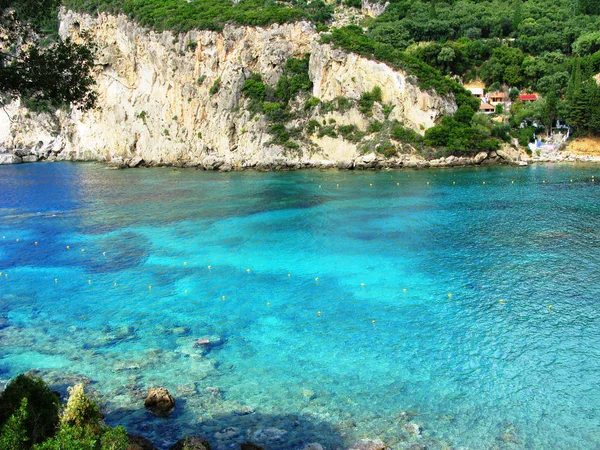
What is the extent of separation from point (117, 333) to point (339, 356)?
25.7ft

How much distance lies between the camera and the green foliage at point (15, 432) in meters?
7.39

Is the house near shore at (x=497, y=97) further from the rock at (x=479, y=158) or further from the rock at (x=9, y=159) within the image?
the rock at (x=9, y=159)

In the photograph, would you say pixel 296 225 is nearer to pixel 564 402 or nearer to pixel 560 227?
pixel 560 227

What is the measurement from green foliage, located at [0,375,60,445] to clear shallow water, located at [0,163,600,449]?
2847 millimetres

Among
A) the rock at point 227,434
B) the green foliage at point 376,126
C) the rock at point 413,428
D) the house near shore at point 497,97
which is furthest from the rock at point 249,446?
the house near shore at point 497,97

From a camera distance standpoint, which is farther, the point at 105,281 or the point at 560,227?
the point at 560,227

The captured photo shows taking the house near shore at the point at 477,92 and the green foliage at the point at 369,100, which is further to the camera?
the house near shore at the point at 477,92

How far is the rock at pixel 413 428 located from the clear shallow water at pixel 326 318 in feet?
0.41

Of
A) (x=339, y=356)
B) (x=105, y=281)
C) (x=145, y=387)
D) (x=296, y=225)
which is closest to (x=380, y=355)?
(x=339, y=356)

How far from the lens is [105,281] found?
22859mm

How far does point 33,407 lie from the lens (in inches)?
350

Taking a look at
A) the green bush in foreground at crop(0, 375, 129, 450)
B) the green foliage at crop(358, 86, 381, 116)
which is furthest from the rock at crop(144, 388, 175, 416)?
the green foliage at crop(358, 86, 381, 116)

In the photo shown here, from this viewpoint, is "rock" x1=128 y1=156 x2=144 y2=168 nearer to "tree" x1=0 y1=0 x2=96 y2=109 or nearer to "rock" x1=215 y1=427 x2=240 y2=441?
"tree" x1=0 y1=0 x2=96 y2=109

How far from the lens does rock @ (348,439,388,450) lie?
10656 millimetres
